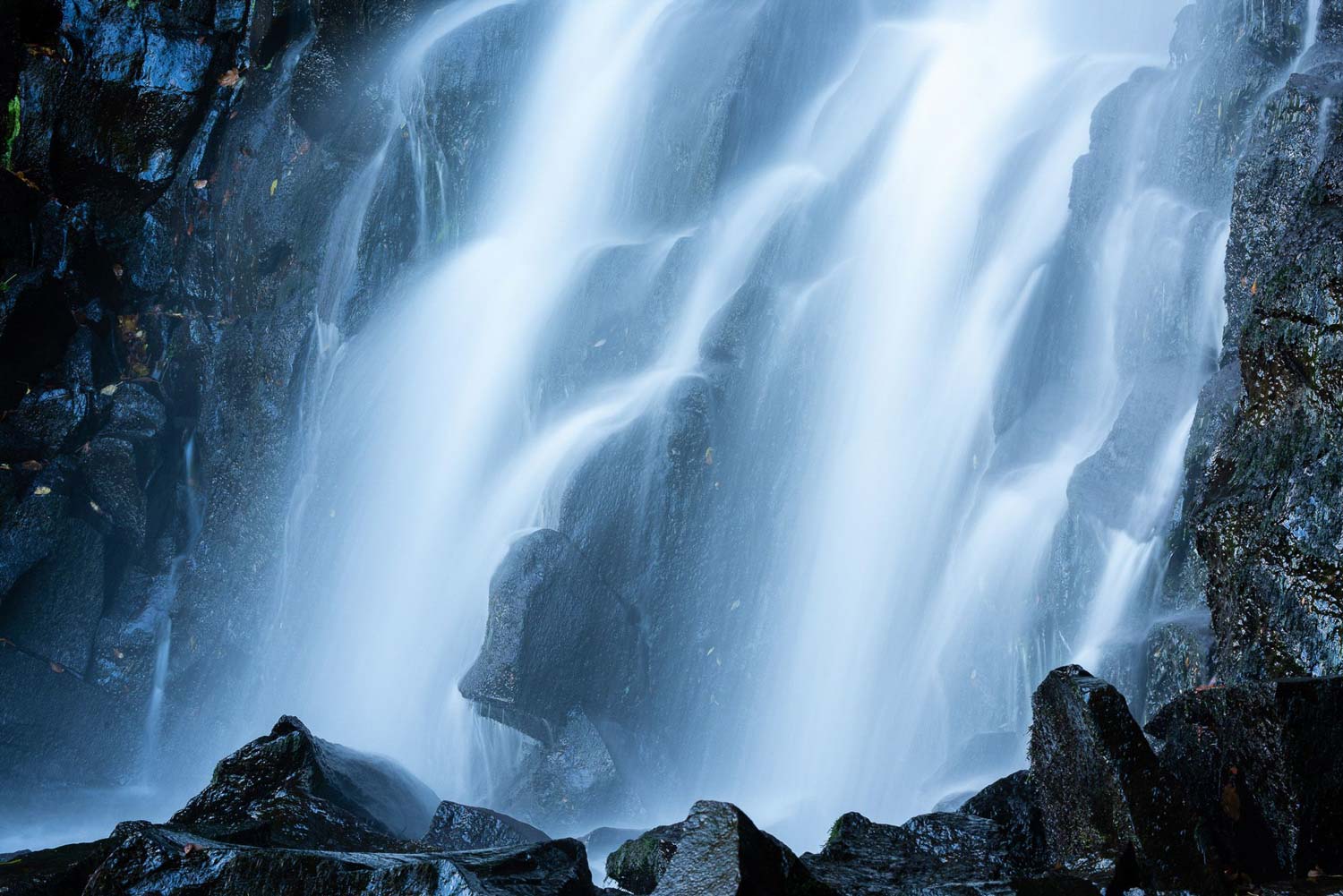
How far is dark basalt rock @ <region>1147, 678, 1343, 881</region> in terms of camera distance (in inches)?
155

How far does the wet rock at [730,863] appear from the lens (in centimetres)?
338

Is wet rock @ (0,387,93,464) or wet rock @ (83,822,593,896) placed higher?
wet rock @ (0,387,93,464)

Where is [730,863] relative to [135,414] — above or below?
below

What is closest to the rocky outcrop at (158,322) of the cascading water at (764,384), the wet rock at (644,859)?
the cascading water at (764,384)

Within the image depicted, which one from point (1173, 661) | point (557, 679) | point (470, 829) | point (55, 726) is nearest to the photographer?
point (470, 829)

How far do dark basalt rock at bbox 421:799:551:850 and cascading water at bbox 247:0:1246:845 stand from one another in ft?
11.7

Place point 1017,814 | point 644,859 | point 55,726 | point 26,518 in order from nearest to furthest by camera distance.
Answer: point 1017,814
point 644,859
point 26,518
point 55,726

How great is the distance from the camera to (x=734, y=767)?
35.5 feet

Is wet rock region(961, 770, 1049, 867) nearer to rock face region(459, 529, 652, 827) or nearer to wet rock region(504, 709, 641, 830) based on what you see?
wet rock region(504, 709, 641, 830)

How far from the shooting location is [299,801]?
18.9 ft

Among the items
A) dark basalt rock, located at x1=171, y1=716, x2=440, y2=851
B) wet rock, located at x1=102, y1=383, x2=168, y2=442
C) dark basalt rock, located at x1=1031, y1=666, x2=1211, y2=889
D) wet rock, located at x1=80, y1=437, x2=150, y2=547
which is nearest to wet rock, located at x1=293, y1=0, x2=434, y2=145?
wet rock, located at x1=102, y1=383, x2=168, y2=442

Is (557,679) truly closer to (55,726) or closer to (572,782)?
(572,782)

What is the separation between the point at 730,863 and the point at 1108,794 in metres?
1.54

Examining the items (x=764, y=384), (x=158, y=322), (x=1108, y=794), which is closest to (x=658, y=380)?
(x=764, y=384)
